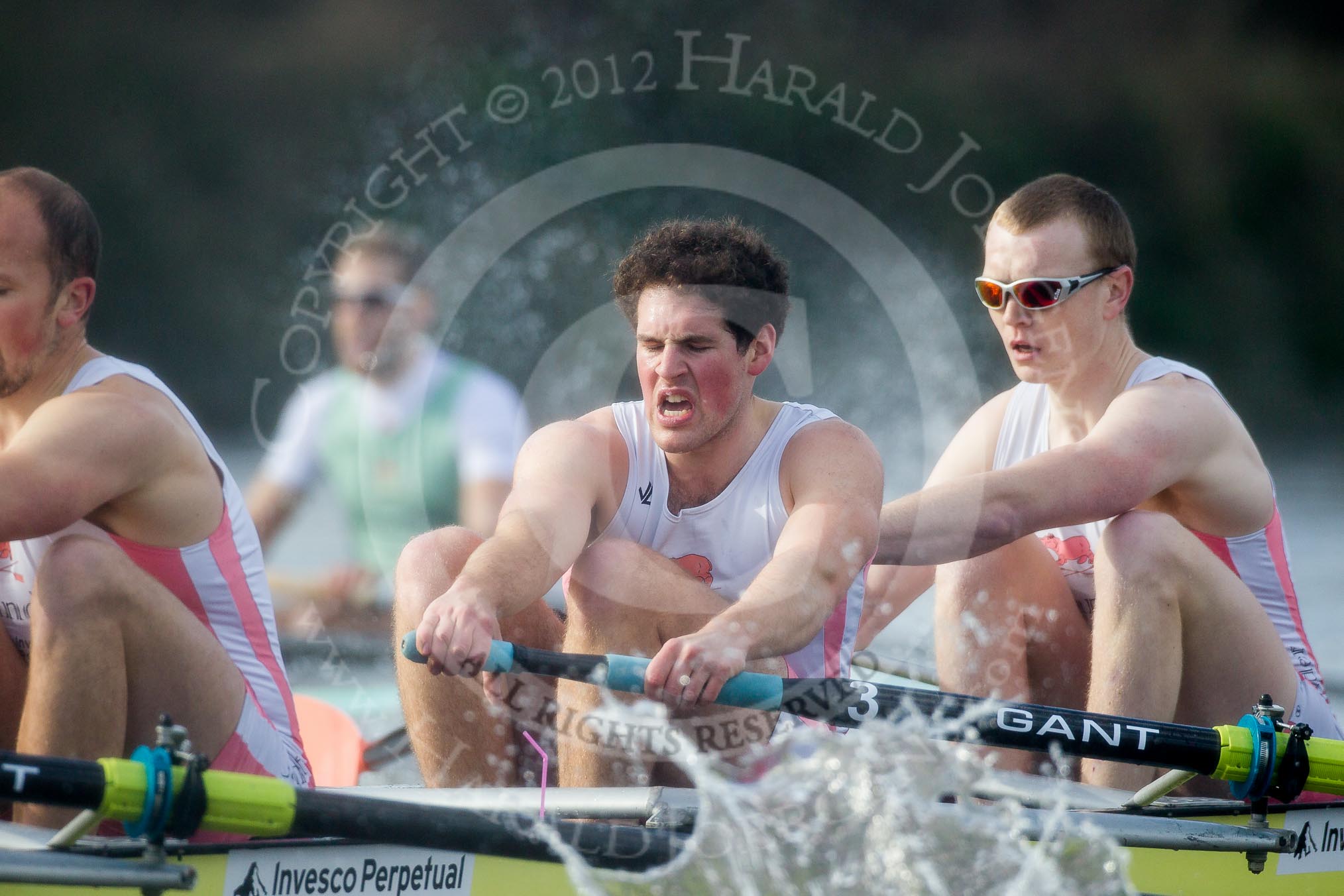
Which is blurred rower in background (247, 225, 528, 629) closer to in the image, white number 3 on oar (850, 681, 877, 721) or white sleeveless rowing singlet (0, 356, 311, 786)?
white sleeveless rowing singlet (0, 356, 311, 786)

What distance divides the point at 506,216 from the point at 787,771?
8.82ft

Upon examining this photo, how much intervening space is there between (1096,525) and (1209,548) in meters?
0.20

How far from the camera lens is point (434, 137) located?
5.39 metres

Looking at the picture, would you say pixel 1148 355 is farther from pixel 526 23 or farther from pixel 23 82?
pixel 23 82

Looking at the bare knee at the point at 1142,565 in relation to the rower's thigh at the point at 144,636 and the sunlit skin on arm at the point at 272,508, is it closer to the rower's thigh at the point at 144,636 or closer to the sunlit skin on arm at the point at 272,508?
the rower's thigh at the point at 144,636

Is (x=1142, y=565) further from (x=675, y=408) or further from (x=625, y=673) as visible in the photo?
(x=625, y=673)

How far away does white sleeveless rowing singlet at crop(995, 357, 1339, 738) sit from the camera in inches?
96.6

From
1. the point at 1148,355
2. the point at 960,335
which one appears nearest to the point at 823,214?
the point at 960,335

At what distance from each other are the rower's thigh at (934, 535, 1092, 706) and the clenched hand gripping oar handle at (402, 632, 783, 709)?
2.22 feet

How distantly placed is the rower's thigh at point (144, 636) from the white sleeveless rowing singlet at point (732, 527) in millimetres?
665

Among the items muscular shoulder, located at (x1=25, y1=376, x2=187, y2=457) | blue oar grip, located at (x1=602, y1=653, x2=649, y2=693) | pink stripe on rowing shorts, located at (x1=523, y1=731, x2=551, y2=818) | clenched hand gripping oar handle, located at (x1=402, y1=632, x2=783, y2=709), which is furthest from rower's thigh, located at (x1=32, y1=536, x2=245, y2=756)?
blue oar grip, located at (x1=602, y1=653, x2=649, y2=693)

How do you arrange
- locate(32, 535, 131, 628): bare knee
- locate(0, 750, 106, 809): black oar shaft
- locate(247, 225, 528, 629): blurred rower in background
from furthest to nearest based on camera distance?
locate(247, 225, 528, 629): blurred rower in background
locate(32, 535, 131, 628): bare knee
locate(0, 750, 106, 809): black oar shaft

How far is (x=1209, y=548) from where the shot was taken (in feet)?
7.92

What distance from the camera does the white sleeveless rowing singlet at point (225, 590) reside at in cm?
197
